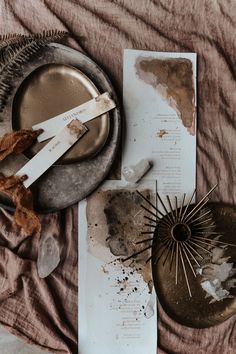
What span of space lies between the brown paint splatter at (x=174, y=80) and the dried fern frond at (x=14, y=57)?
198 millimetres

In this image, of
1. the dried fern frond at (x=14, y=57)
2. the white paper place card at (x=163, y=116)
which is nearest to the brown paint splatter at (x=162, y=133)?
the white paper place card at (x=163, y=116)

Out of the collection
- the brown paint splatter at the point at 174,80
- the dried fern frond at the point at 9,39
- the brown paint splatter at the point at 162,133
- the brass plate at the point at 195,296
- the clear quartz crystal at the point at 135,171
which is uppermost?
the dried fern frond at the point at 9,39

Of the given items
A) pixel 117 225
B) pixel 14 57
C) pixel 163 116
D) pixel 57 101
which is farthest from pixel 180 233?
pixel 14 57

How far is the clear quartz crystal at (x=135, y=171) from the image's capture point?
0.89 meters

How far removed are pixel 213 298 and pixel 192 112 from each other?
1.18ft

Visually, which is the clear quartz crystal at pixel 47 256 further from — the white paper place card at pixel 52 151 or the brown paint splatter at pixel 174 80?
the brown paint splatter at pixel 174 80

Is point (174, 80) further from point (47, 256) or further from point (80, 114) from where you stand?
point (47, 256)

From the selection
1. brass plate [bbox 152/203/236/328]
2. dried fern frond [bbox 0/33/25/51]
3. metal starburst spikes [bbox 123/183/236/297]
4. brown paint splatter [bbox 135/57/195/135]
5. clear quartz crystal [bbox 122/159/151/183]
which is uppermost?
dried fern frond [bbox 0/33/25/51]

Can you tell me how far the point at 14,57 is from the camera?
84 cm

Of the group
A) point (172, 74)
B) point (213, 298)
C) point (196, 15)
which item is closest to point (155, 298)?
point (213, 298)

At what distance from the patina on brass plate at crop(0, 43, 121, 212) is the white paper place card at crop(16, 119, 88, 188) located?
0.01 m

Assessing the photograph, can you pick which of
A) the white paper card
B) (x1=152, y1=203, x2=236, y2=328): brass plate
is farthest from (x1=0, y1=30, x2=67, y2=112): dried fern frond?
(x1=152, y1=203, x2=236, y2=328): brass plate

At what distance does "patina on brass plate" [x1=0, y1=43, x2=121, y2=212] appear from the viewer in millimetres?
853

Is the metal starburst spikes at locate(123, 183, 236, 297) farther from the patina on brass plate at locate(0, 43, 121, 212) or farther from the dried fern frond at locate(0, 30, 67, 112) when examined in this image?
the dried fern frond at locate(0, 30, 67, 112)
